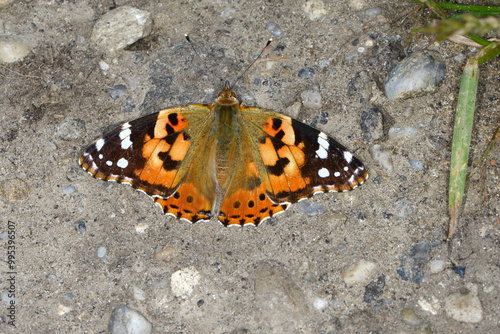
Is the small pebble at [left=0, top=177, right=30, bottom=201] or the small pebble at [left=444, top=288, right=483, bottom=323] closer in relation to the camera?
the small pebble at [left=444, top=288, right=483, bottom=323]

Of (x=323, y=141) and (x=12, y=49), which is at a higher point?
(x=12, y=49)

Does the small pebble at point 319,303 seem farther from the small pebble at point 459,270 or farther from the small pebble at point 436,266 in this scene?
the small pebble at point 459,270

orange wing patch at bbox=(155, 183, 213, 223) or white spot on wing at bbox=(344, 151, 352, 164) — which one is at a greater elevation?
white spot on wing at bbox=(344, 151, 352, 164)

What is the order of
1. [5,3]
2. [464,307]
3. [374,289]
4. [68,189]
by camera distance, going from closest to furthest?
[464,307]
[374,289]
[68,189]
[5,3]

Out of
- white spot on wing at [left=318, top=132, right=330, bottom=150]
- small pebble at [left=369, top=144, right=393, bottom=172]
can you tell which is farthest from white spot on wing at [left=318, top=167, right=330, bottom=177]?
small pebble at [left=369, top=144, right=393, bottom=172]

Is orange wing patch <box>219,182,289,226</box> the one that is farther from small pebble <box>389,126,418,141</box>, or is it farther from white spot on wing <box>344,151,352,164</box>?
small pebble <box>389,126,418,141</box>

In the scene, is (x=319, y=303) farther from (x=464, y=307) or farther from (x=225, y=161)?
(x=225, y=161)

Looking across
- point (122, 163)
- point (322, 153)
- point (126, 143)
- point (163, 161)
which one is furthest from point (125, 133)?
point (322, 153)
